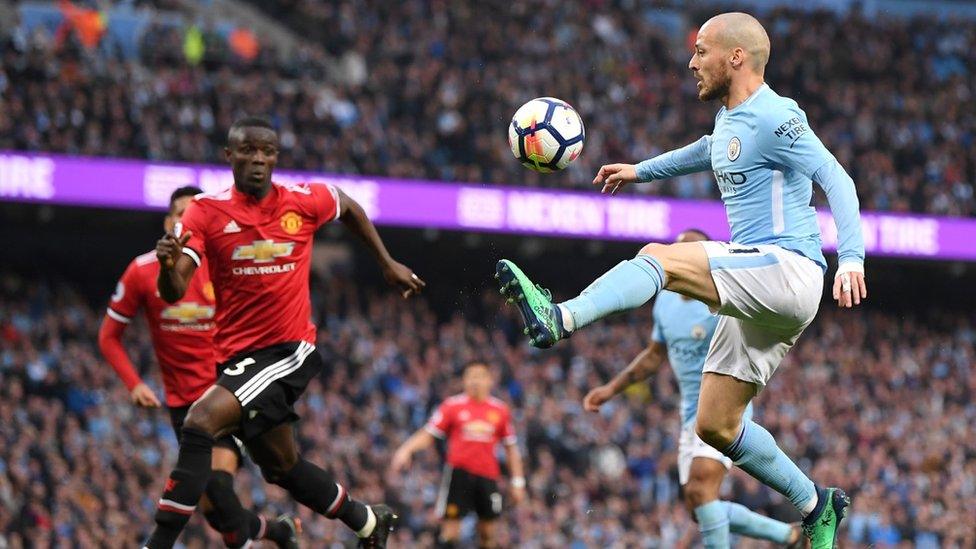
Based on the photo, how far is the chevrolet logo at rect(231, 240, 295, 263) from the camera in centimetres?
721

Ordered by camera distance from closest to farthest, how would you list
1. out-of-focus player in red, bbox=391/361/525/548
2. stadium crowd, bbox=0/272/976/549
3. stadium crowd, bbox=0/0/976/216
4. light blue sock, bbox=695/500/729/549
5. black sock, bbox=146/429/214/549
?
black sock, bbox=146/429/214/549 → light blue sock, bbox=695/500/729/549 → out-of-focus player in red, bbox=391/361/525/548 → stadium crowd, bbox=0/272/976/549 → stadium crowd, bbox=0/0/976/216

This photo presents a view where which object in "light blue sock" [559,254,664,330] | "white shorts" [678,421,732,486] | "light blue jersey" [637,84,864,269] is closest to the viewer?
"light blue sock" [559,254,664,330]

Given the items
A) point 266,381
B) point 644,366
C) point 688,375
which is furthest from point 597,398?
point 266,381

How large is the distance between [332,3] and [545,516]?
13.0 meters

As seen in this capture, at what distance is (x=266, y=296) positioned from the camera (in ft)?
23.8

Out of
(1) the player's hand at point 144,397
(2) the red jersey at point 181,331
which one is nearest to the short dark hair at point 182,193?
(2) the red jersey at point 181,331

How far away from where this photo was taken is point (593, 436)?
19.7 m

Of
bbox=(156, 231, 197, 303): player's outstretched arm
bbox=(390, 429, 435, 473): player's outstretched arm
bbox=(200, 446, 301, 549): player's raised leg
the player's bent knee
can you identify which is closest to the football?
the player's bent knee

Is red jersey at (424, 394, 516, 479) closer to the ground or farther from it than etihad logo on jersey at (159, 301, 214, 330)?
closer to the ground

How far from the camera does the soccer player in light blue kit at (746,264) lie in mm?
5680

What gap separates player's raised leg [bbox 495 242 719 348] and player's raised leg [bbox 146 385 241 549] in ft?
6.10

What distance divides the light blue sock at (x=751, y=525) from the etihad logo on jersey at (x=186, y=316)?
3.51 metres

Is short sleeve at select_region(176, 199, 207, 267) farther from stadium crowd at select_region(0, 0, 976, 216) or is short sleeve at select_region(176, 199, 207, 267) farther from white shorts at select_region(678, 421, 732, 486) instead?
stadium crowd at select_region(0, 0, 976, 216)

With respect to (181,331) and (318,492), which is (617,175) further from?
(181,331)
